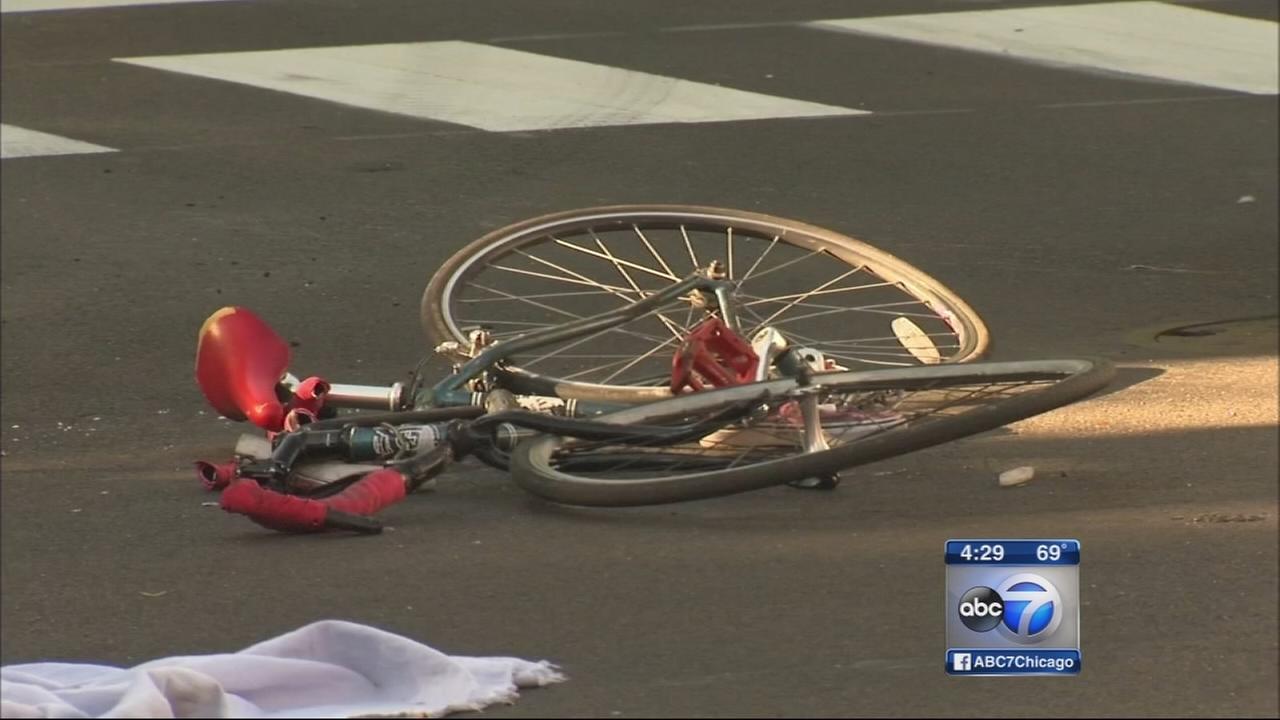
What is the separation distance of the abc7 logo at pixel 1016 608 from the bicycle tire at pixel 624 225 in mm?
1838

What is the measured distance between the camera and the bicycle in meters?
3.60

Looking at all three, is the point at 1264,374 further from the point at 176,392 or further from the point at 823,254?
the point at 176,392

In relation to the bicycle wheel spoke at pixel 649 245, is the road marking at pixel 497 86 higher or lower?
higher

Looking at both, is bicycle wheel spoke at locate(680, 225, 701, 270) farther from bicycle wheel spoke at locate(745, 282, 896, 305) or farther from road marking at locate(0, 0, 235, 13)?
road marking at locate(0, 0, 235, 13)

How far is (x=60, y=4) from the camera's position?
13.4 ft

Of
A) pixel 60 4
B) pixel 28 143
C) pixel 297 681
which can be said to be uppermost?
pixel 60 4

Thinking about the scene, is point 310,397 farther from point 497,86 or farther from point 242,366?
point 497,86

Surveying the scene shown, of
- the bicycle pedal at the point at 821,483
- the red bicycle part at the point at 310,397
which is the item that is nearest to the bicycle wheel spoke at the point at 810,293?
the bicycle pedal at the point at 821,483

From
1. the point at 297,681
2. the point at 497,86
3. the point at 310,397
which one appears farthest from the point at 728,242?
the point at 297,681

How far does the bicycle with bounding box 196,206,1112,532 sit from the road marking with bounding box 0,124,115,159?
1408 millimetres

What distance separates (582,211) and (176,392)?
1055 millimetres

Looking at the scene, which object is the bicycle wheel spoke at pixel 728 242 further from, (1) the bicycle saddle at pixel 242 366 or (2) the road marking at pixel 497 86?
(1) the bicycle saddle at pixel 242 366

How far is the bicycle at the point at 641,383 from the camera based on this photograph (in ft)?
11.8

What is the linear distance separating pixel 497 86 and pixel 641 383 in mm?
669
